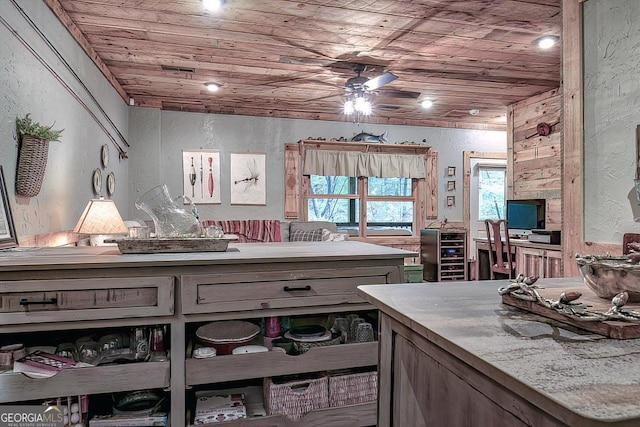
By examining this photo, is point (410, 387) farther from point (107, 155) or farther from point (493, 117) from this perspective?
point (493, 117)

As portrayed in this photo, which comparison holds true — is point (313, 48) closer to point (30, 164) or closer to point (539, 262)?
point (30, 164)

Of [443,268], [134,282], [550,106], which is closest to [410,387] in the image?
[134,282]

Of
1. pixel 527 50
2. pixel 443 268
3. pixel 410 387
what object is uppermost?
pixel 527 50

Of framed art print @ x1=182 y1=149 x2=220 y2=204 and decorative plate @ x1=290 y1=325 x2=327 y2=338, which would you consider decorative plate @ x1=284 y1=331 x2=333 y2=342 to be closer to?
decorative plate @ x1=290 y1=325 x2=327 y2=338

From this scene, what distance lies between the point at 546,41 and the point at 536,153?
6.87 ft

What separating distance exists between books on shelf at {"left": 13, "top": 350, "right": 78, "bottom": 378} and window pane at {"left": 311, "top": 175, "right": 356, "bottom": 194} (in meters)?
4.88

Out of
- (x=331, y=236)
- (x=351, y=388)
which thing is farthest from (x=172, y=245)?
(x=331, y=236)

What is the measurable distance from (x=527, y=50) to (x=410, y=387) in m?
3.68

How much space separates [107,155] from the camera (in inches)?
159

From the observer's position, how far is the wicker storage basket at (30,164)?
2.14 m

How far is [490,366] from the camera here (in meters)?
0.58

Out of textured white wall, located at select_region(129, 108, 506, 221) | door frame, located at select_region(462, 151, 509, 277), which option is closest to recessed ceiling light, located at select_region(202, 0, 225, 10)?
textured white wall, located at select_region(129, 108, 506, 221)

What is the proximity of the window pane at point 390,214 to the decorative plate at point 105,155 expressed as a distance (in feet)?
12.4

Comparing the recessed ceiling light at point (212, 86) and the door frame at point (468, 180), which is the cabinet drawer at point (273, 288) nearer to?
the recessed ceiling light at point (212, 86)
